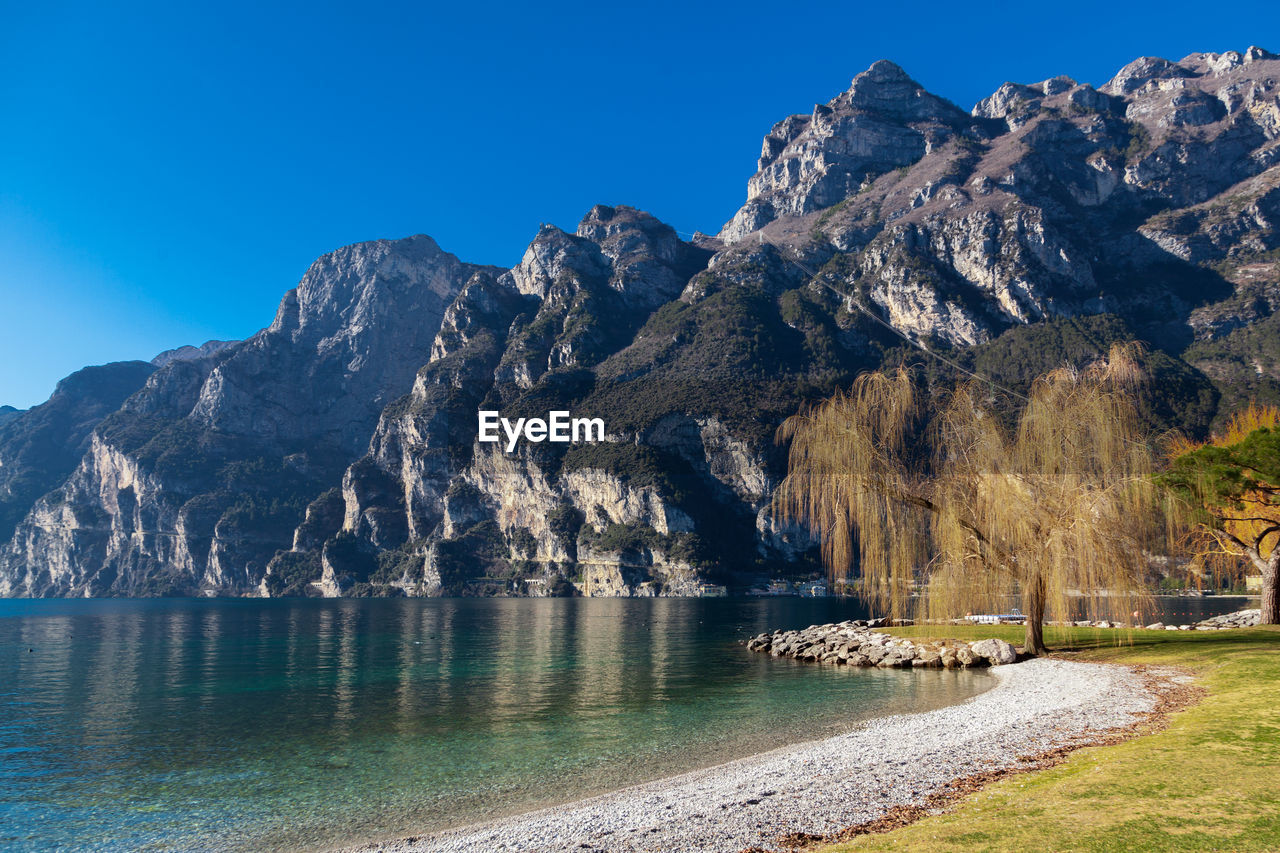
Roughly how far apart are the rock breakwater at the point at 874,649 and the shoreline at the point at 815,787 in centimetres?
1036

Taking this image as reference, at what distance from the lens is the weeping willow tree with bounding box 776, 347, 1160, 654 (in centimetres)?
2602

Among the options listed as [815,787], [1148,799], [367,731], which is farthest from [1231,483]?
[367,731]

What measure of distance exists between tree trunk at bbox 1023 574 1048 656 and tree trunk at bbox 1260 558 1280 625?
Result: 11.8 meters

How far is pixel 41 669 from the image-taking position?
4700 centimetres

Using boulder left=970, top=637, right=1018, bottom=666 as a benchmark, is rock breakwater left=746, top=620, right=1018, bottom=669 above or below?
below

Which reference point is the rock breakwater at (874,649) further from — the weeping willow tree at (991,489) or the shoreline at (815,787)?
the shoreline at (815,787)

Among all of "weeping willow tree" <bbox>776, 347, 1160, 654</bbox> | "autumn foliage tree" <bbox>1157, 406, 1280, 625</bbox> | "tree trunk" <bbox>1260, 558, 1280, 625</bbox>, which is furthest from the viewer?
"tree trunk" <bbox>1260, 558, 1280, 625</bbox>

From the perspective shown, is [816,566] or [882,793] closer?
[882,793]

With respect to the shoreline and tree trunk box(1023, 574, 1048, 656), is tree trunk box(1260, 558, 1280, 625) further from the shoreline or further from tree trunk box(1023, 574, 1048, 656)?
the shoreline

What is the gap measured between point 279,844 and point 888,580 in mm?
24529

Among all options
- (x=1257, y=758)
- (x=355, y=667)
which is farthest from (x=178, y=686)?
(x=1257, y=758)

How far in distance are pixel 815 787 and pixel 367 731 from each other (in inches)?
651

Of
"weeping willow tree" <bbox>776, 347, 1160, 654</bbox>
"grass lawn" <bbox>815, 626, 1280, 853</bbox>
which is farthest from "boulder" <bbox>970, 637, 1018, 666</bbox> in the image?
"grass lawn" <bbox>815, 626, 1280, 853</bbox>

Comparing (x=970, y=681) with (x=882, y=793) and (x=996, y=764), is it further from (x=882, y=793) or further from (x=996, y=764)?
(x=882, y=793)
